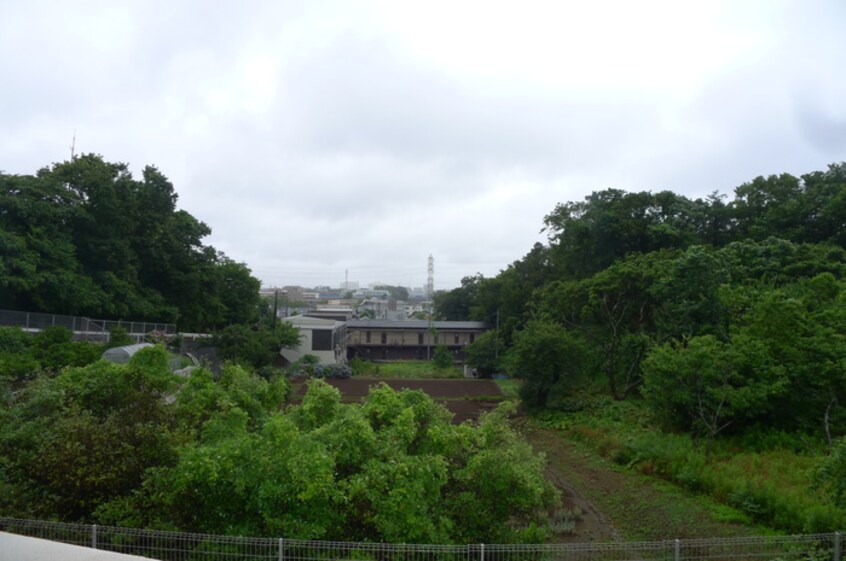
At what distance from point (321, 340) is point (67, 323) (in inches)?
870

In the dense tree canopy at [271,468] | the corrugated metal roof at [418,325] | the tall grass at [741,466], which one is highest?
the corrugated metal roof at [418,325]

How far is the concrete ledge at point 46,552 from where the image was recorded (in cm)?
344

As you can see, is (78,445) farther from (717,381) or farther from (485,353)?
(485,353)

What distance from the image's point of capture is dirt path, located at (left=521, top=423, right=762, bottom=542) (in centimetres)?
1215

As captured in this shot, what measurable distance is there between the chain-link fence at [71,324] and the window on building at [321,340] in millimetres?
14553

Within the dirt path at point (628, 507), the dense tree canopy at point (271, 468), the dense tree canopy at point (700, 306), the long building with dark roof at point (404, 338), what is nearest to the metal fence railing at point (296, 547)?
the dense tree canopy at point (271, 468)

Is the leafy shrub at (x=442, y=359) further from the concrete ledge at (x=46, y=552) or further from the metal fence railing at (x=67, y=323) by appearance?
the concrete ledge at (x=46, y=552)

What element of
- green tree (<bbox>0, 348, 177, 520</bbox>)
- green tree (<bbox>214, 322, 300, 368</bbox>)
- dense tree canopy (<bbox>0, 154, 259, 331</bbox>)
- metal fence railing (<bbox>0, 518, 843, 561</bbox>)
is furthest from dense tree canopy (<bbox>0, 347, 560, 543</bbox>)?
green tree (<bbox>214, 322, 300, 368</bbox>)

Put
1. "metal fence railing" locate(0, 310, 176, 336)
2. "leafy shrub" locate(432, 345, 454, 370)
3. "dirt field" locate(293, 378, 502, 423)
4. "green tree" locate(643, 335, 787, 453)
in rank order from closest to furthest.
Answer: "green tree" locate(643, 335, 787, 453), "metal fence railing" locate(0, 310, 176, 336), "dirt field" locate(293, 378, 502, 423), "leafy shrub" locate(432, 345, 454, 370)

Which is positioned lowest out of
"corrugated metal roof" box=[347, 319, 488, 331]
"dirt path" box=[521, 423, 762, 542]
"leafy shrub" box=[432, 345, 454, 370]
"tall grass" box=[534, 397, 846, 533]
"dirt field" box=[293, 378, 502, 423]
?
"dirt path" box=[521, 423, 762, 542]

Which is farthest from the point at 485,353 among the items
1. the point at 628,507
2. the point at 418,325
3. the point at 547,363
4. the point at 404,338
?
the point at 628,507

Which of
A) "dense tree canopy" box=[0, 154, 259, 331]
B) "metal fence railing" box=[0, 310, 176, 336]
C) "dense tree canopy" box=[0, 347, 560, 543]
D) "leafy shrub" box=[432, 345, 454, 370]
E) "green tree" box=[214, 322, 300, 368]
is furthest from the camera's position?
"leafy shrub" box=[432, 345, 454, 370]

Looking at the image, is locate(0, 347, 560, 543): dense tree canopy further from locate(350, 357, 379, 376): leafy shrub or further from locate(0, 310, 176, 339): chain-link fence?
locate(350, 357, 379, 376): leafy shrub

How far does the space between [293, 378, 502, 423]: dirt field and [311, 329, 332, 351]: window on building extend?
6361 mm
